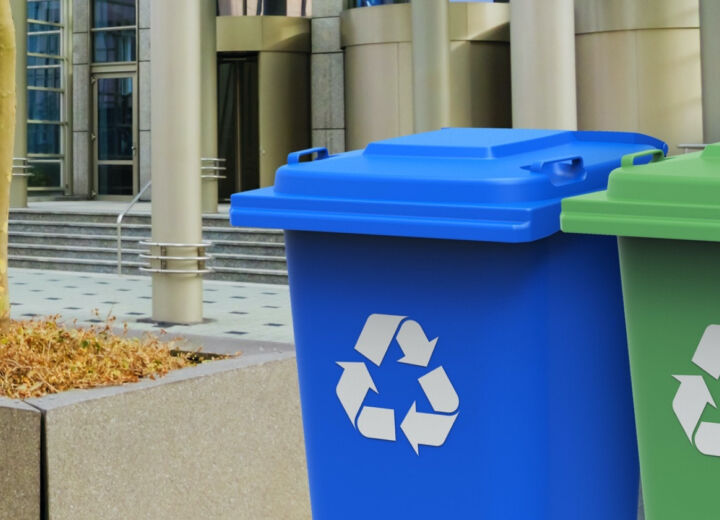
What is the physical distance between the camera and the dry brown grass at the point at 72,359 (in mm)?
4363

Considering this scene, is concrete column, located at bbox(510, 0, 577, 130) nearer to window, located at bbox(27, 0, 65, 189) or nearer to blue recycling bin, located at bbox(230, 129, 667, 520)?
blue recycling bin, located at bbox(230, 129, 667, 520)

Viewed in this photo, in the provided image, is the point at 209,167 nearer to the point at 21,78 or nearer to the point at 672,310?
the point at 21,78

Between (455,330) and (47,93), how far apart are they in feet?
Result: 66.5

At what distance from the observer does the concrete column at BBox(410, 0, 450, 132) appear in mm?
14664

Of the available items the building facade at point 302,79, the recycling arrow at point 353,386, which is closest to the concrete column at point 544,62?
the recycling arrow at point 353,386

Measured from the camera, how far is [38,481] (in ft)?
13.0

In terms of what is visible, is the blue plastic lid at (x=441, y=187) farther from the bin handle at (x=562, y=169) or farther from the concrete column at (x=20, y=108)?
the concrete column at (x=20, y=108)

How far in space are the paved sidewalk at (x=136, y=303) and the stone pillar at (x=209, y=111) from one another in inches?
100

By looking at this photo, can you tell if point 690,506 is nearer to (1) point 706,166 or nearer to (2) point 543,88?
(1) point 706,166

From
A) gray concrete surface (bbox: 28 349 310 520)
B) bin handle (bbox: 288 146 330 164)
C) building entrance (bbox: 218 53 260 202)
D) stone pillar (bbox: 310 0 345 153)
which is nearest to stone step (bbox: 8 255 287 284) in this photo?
building entrance (bbox: 218 53 260 202)

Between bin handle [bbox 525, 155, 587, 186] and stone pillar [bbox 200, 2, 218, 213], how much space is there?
42.7ft

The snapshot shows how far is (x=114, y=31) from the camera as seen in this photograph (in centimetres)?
2131

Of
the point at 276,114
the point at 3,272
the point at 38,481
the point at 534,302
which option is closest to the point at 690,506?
the point at 534,302

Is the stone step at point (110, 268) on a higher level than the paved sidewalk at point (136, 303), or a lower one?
higher
